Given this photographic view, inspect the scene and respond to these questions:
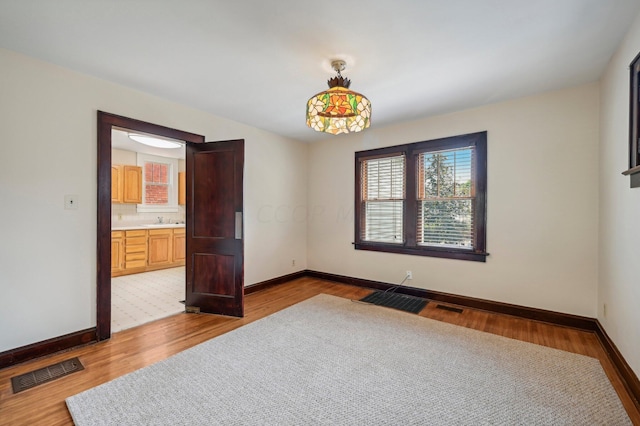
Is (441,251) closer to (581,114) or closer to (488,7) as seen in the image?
(581,114)

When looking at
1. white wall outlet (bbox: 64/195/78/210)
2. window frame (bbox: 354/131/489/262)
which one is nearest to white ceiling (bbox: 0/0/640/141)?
window frame (bbox: 354/131/489/262)

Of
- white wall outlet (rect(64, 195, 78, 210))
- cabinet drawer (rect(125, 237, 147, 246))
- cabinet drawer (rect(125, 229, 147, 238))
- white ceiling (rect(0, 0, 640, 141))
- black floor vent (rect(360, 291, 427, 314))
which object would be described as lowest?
black floor vent (rect(360, 291, 427, 314))

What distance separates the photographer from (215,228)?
11.7 feet

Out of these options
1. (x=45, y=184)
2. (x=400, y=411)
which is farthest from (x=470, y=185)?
(x=45, y=184)

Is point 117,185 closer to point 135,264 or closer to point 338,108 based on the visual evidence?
point 135,264

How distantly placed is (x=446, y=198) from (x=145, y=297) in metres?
4.57

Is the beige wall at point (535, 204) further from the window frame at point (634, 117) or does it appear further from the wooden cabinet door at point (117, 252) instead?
the wooden cabinet door at point (117, 252)

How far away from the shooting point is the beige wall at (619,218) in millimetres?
1957

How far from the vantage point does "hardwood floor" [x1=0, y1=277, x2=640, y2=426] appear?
1834mm

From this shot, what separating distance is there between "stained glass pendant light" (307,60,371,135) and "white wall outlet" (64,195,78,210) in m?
2.36

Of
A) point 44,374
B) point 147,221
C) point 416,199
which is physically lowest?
point 44,374

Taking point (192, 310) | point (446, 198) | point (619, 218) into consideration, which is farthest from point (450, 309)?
point (192, 310)

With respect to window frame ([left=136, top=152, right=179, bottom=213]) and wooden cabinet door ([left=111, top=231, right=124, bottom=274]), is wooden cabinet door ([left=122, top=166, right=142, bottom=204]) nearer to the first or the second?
window frame ([left=136, top=152, right=179, bottom=213])

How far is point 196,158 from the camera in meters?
3.68
